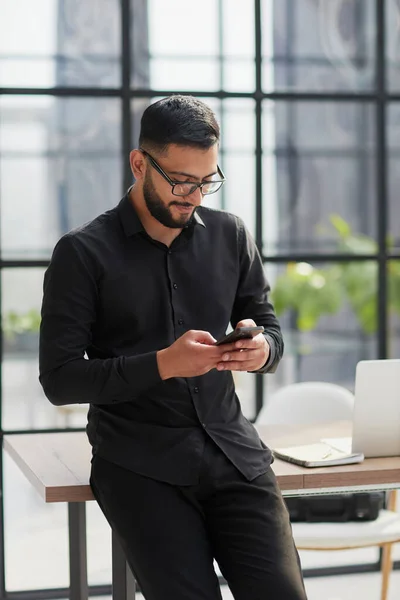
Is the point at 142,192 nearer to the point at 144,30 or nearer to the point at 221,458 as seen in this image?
the point at 221,458

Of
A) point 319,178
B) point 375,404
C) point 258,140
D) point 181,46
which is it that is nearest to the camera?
point 375,404

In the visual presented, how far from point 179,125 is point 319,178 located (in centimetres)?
203

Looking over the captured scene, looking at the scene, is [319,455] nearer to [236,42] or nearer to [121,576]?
[121,576]

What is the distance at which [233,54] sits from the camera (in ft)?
13.6

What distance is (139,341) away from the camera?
2469 millimetres

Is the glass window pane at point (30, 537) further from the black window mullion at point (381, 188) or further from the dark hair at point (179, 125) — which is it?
the dark hair at point (179, 125)

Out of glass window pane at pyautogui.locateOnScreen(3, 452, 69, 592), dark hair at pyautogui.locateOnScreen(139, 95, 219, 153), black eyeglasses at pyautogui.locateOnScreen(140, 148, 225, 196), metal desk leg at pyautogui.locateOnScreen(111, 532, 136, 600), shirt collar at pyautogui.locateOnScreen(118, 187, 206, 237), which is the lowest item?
glass window pane at pyautogui.locateOnScreen(3, 452, 69, 592)

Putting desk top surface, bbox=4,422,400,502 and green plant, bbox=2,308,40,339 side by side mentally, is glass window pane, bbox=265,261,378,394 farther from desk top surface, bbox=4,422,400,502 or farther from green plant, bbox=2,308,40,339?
desk top surface, bbox=4,422,400,502

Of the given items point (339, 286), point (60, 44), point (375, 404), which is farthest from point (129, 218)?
point (339, 286)

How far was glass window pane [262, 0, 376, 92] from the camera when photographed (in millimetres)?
4188

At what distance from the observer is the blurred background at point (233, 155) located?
157 inches

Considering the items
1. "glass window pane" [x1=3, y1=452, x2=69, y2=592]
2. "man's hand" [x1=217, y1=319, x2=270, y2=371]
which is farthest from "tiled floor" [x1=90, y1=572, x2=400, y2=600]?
"man's hand" [x1=217, y1=319, x2=270, y2=371]

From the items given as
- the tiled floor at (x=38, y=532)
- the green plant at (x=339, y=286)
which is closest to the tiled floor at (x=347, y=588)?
the tiled floor at (x=38, y=532)

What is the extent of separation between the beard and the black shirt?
0.21 feet
